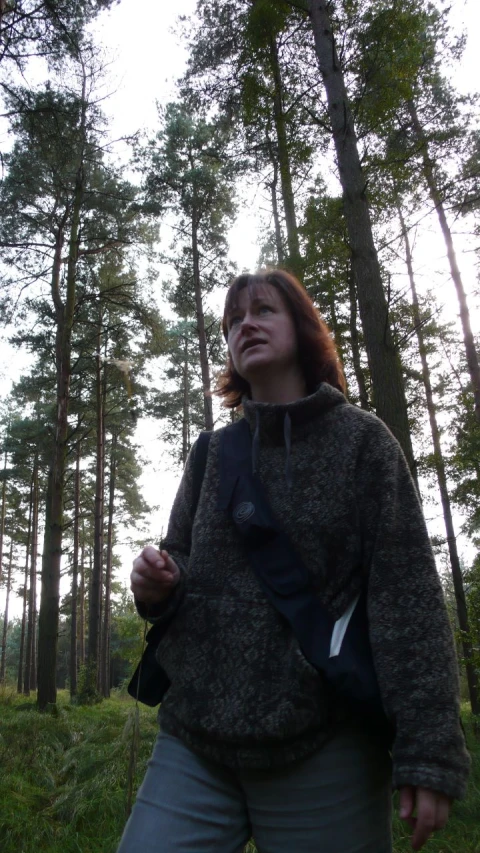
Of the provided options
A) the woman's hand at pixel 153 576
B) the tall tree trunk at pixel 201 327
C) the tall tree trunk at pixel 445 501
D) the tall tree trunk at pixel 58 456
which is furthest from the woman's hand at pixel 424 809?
the tall tree trunk at pixel 201 327

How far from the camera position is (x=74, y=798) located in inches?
168

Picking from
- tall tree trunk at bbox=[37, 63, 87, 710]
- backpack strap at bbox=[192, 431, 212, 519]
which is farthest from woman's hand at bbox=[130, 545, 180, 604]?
tall tree trunk at bbox=[37, 63, 87, 710]

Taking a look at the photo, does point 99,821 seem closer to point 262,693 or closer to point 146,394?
point 262,693

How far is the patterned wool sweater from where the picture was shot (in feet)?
4.22

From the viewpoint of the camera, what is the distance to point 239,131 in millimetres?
9000

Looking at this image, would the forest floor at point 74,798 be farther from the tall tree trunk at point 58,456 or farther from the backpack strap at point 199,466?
the tall tree trunk at point 58,456

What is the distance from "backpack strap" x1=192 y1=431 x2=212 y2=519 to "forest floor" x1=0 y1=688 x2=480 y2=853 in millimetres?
657

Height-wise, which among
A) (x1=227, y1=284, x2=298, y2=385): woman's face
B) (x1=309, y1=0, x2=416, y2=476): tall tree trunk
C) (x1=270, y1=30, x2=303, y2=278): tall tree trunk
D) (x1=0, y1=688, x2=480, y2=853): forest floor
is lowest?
(x1=0, y1=688, x2=480, y2=853): forest floor

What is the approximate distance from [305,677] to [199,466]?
30.5 inches

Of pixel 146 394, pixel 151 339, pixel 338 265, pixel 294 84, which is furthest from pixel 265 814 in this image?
pixel 146 394

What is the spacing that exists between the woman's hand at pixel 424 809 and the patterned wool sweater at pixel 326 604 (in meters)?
0.04

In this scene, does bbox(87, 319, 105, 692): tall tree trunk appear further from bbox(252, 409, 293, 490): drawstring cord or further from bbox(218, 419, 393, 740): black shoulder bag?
bbox(218, 419, 393, 740): black shoulder bag

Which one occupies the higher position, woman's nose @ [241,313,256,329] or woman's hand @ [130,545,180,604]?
woman's nose @ [241,313,256,329]

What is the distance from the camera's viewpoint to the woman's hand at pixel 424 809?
1.20 meters
